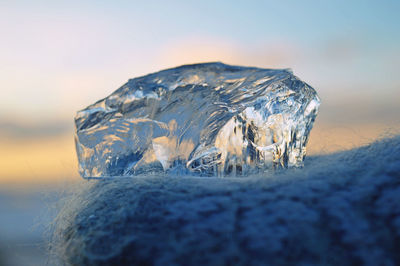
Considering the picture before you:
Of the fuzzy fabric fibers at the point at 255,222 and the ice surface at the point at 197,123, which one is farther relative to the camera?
the ice surface at the point at 197,123

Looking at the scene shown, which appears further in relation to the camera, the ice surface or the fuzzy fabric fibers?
the ice surface

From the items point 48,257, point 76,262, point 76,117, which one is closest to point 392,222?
point 76,262

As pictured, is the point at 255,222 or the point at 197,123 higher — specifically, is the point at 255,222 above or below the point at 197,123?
below

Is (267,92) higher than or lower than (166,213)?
higher

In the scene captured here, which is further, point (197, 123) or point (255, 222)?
point (197, 123)

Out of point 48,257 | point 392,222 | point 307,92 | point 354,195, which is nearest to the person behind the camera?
point 392,222

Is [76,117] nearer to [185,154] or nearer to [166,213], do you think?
[185,154]

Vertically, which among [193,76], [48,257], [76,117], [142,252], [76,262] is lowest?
[48,257]

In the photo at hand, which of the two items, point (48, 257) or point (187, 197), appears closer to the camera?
point (187, 197)
